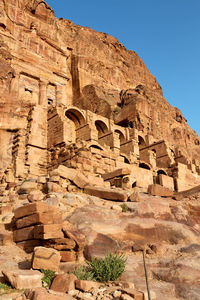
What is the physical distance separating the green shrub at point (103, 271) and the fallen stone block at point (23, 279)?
0.79m

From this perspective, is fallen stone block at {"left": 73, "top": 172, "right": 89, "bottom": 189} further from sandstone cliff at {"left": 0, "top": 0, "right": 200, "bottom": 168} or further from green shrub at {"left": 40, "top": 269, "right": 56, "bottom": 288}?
sandstone cliff at {"left": 0, "top": 0, "right": 200, "bottom": 168}

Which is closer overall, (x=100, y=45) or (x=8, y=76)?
(x=8, y=76)

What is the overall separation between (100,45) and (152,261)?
45.2 m

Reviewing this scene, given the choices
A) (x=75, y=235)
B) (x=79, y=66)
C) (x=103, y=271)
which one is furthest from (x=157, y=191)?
(x=79, y=66)

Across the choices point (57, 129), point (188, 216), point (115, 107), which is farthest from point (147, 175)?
point (115, 107)

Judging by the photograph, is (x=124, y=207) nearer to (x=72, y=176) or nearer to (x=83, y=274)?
(x=72, y=176)

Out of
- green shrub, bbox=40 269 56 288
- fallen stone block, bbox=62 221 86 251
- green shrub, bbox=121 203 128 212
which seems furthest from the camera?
green shrub, bbox=121 203 128 212

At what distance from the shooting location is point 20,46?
31.7 meters

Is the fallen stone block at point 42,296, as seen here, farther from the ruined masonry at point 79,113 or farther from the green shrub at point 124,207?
the ruined masonry at point 79,113

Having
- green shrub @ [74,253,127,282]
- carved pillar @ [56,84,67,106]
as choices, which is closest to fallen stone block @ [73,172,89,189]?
green shrub @ [74,253,127,282]

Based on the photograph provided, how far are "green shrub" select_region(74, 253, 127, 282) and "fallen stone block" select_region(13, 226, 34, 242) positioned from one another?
1.68m

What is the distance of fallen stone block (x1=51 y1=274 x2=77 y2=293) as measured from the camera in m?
4.42

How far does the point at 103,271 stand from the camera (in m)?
5.13

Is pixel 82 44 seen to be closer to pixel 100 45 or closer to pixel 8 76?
pixel 100 45
